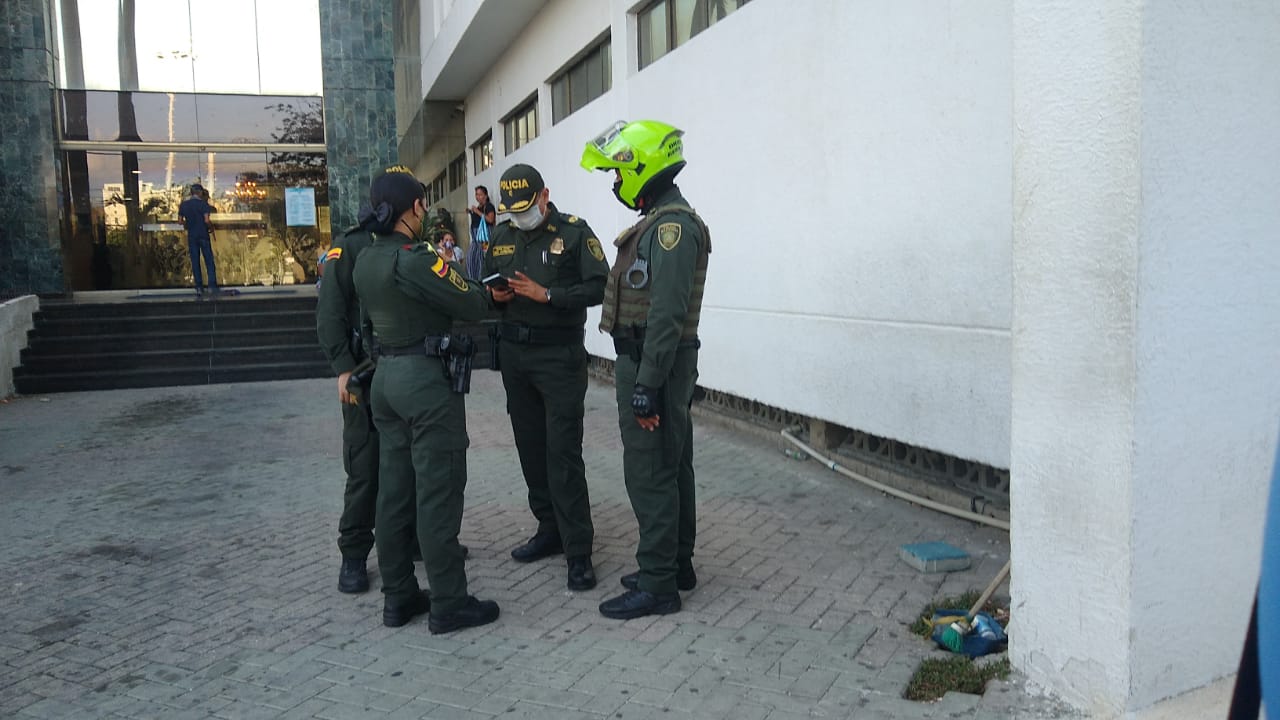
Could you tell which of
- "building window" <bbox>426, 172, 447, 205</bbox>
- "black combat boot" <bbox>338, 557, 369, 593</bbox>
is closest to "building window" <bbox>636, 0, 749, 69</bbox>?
"black combat boot" <bbox>338, 557, 369, 593</bbox>

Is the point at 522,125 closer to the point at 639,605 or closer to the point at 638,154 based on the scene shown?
the point at 638,154

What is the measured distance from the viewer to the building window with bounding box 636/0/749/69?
8.42 m

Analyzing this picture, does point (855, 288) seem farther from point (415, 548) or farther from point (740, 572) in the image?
point (415, 548)

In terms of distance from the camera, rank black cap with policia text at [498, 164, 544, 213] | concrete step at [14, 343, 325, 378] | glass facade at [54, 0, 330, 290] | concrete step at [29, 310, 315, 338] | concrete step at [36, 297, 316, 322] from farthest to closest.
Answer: glass facade at [54, 0, 330, 290], concrete step at [36, 297, 316, 322], concrete step at [29, 310, 315, 338], concrete step at [14, 343, 325, 378], black cap with policia text at [498, 164, 544, 213]

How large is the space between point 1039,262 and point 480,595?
2.98 m

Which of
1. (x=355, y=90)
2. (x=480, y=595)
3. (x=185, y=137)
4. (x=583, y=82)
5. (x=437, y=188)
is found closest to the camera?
(x=480, y=595)

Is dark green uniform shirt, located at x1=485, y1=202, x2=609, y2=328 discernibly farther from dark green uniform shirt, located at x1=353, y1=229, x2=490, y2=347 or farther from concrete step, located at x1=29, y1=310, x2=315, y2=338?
concrete step, located at x1=29, y1=310, x2=315, y2=338

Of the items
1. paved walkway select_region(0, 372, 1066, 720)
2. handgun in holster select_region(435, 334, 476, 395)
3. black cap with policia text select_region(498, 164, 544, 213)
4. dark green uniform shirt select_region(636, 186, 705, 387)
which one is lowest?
paved walkway select_region(0, 372, 1066, 720)

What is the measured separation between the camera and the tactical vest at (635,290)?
166 inches

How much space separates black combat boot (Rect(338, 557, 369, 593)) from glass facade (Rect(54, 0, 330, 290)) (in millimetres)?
12969

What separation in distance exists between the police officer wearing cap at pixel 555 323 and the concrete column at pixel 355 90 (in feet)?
38.9

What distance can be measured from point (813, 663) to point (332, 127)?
46.8ft

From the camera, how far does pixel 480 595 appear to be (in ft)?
15.1

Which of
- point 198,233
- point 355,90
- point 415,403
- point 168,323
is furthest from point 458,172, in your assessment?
point 415,403
